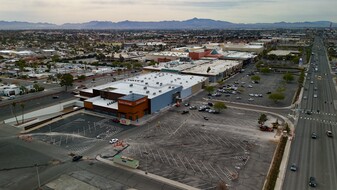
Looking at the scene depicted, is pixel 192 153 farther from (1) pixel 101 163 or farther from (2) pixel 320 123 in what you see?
(2) pixel 320 123

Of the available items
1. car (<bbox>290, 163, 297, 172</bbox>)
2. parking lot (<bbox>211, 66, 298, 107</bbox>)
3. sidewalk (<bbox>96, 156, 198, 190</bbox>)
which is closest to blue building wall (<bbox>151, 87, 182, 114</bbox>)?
parking lot (<bbox>211, 66, 298, 107</bbox>)

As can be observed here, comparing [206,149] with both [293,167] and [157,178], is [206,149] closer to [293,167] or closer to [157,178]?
[157,178]

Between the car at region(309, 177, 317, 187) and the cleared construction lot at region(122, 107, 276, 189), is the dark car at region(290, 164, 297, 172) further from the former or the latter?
the cleared construction lot at region(122, 107, 276, 189)

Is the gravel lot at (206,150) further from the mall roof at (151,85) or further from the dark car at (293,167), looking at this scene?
the mall roof at (151,85)

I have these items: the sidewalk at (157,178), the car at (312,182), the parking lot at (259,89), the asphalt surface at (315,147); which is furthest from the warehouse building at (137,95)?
the car at (312,182)

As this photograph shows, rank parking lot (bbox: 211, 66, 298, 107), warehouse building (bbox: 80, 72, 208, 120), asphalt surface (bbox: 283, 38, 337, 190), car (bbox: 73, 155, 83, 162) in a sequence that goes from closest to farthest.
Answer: asphalt surface (bbox: 283, 38, 337, 190), car (bbox: 73, 155, 83, 162), warehouse building (bbox: 80, 72, 208, 120), parking lot (bbox: 211, 66, 298, 107)

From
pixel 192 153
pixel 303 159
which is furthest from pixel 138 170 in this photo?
pixel 303 159
